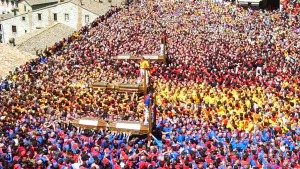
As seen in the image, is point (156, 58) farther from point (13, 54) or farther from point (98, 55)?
point (13, 54)

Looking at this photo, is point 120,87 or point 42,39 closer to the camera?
point 120,87

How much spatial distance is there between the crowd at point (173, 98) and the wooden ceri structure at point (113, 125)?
1.16ft

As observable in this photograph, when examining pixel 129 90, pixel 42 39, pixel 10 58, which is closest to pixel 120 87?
pixel 129 90

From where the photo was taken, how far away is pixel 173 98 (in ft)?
85.0

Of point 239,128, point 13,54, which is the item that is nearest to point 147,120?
point 239,128

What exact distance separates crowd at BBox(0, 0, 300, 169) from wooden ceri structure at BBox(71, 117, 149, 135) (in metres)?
0.35

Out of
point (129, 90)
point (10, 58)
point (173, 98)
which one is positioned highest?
point (10, 58)

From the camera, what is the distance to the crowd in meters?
18.0

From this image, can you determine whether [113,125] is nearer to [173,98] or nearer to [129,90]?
[173,98]

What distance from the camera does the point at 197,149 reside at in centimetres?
1830

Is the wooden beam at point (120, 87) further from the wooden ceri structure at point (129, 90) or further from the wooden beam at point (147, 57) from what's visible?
the wooden beam at point (147, 57)

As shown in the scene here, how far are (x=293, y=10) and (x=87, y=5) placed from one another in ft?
96.1

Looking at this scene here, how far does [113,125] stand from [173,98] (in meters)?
6.07

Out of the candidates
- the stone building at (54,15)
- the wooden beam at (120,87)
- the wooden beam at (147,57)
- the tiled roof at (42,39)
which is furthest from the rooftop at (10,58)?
the stone building at (54,15)
